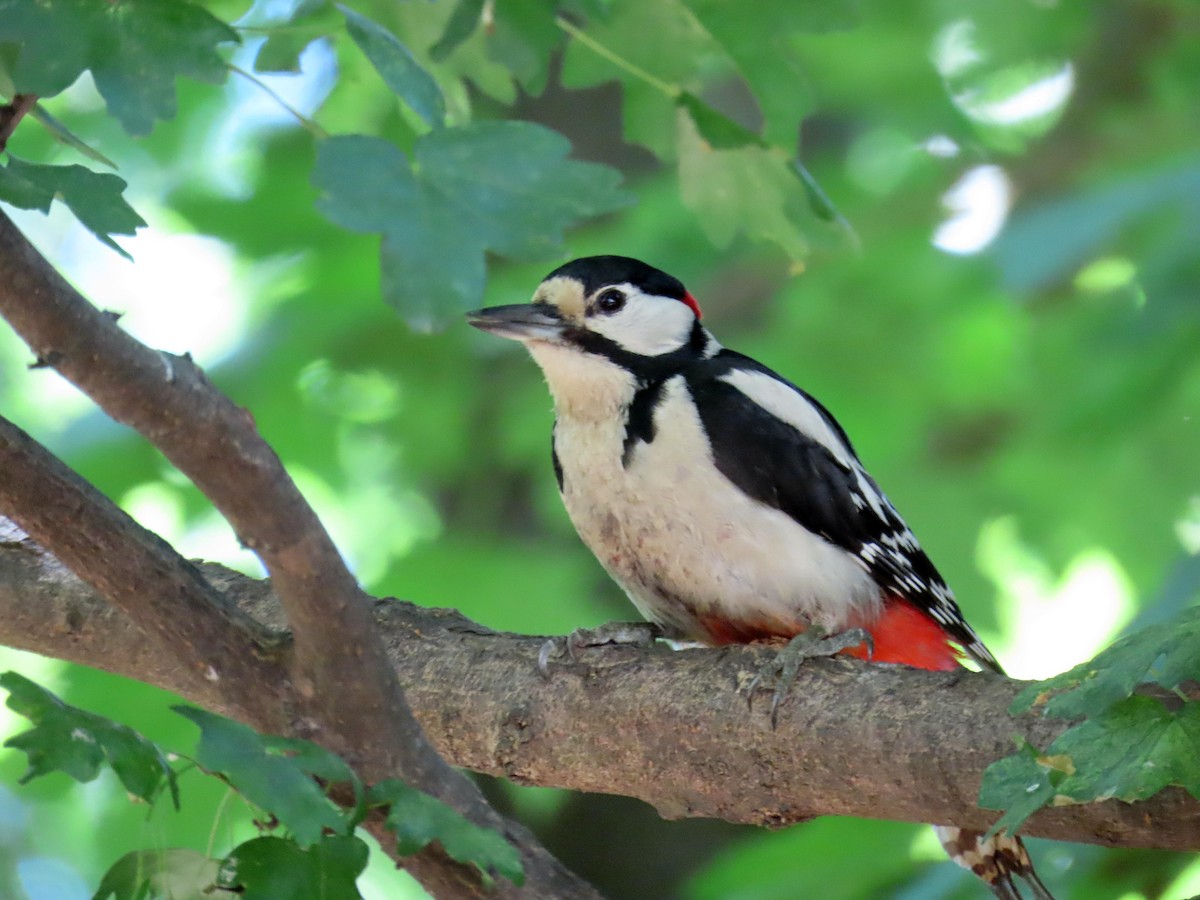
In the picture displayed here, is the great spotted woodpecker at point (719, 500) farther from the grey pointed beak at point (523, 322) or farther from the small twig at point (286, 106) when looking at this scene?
the small twig at point (286, 106)

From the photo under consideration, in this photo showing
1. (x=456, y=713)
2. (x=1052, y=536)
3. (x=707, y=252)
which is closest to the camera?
(x=456, y=713)

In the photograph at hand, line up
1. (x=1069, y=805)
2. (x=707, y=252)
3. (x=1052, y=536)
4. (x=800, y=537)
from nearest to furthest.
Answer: (x=1069, y=805), (x=800, y=537), (x=707, y=252), (x=1052, y=536)

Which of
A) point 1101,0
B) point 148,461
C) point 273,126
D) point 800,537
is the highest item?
point 1101,0

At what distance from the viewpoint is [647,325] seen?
346cm

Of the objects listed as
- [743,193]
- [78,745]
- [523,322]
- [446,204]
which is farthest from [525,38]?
[78,745]

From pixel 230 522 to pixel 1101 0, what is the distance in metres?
5.10

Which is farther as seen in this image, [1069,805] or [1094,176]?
[1094,176]

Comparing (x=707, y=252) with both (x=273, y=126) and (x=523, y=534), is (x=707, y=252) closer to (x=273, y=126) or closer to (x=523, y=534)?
(x=523, y=534)

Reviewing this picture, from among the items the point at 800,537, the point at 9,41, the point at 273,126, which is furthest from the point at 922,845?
the point at 273,126

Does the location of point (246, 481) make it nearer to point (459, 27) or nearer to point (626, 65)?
point (459, 27)

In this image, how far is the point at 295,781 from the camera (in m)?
1.46

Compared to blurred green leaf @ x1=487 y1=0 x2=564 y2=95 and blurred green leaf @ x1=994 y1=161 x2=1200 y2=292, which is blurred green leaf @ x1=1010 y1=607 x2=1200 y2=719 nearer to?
blurred green leaf @ x1=487 y1=0 x2=564 y2=95

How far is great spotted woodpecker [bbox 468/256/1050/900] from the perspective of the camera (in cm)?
300

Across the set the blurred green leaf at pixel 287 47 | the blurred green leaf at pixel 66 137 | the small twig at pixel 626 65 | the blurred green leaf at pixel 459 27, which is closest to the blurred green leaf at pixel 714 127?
the small twig at pixel 626 65
